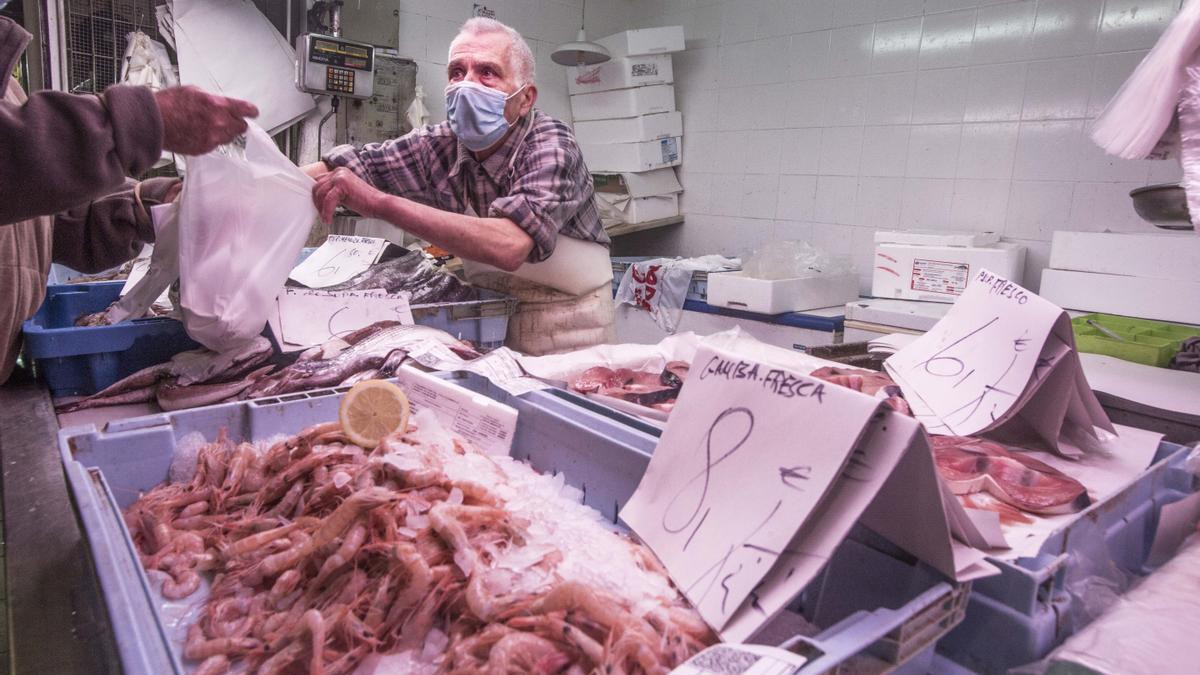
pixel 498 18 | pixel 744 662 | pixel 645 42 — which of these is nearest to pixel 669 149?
pixel 645 42

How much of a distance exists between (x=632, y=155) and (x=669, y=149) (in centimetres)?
42

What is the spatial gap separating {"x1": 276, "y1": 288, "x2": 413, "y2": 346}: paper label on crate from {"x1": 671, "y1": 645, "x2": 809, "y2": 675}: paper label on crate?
1851 mm

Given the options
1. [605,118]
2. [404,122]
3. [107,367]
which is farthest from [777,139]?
[107,367]

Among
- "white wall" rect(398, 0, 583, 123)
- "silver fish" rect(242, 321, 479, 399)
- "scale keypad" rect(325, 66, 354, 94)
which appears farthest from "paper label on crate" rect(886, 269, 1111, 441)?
"white wall" rect(398, 0, 583, 123)

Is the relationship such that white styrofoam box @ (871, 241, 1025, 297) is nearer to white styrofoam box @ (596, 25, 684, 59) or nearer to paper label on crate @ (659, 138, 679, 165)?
paper label on crate @ (659, 138, 679, 165)

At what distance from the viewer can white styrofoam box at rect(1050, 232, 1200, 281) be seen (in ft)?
10.3

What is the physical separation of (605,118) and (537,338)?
3.91 metres

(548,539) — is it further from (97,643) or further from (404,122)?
(404,122)

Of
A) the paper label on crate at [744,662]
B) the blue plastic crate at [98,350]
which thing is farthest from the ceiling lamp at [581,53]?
the paper label on crate at [744,662]

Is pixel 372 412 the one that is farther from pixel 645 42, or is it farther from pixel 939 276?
pixel 645 42

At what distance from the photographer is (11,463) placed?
1.63 m

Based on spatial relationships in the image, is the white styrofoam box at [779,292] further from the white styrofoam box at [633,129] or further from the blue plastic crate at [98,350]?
the blue plastic crate at [98,350]

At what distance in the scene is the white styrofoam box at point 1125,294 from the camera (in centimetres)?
318

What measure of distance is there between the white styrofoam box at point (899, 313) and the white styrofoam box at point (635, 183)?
2573mm
